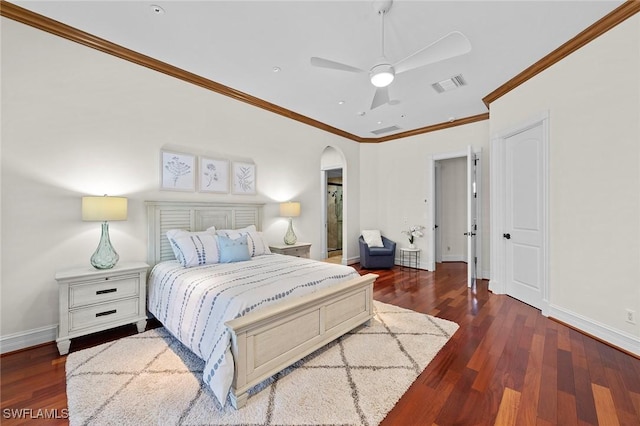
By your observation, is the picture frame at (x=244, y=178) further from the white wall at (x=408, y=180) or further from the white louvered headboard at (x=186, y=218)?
the white wall at (x=408, y=180)

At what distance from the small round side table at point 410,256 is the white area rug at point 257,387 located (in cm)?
303

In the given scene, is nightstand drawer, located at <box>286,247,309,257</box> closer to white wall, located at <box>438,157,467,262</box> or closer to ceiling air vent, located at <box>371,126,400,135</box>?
ceiling air vent, located at <box>371,126,400,135</box>

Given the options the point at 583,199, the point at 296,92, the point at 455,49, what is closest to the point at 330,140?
the point at 296,92

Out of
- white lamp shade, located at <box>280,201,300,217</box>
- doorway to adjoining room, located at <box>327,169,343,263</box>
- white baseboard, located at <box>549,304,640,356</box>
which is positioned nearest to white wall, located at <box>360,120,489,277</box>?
doorway to adjoining room, located at <box>327,169,343,263</box>

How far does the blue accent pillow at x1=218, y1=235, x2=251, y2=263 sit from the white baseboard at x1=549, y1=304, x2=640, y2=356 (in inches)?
146

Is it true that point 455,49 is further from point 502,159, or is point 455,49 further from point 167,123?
point 167,123

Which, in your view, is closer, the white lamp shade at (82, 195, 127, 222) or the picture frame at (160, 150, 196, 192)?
the white lamp shade at (82, 195, 127, 222)

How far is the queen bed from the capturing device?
1.81 m

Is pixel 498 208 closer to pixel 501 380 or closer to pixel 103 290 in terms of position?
pixel 501 380

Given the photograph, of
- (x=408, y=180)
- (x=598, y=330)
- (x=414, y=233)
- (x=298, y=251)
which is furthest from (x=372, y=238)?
(x=598, y=330)

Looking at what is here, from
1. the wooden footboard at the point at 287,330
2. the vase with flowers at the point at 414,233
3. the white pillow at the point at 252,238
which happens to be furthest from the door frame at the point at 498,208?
the white pillow at the point at 252,238

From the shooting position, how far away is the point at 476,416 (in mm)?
1680

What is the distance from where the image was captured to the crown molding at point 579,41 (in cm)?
239

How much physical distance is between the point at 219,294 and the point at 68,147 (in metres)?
2.30
